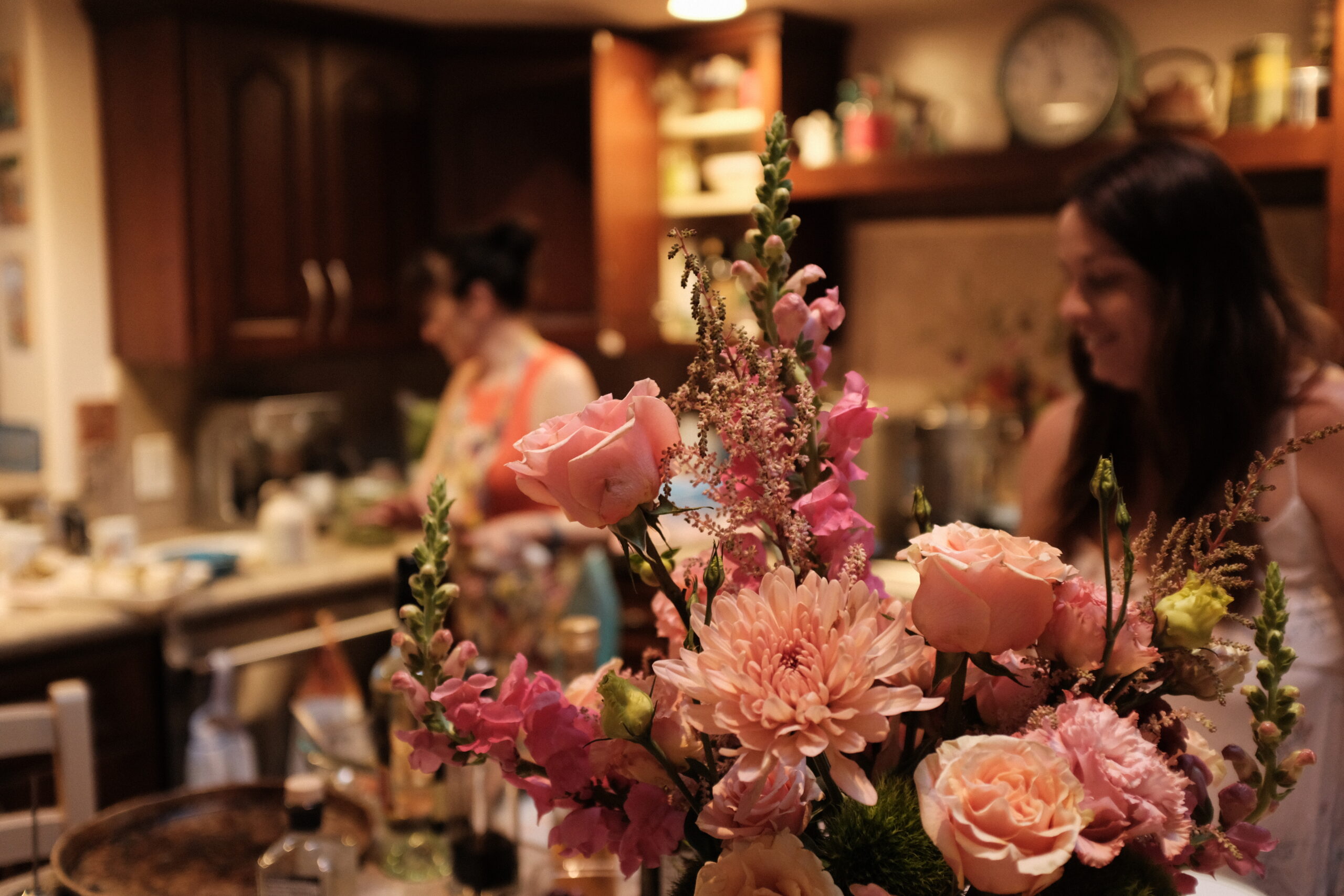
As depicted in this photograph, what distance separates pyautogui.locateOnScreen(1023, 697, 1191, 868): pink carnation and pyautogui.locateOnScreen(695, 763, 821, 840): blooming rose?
12 cm

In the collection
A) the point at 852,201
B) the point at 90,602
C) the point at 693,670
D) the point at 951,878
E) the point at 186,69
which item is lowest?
the point at 90,602

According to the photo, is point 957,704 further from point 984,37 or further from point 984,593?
point 984,37

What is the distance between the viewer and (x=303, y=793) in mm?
969

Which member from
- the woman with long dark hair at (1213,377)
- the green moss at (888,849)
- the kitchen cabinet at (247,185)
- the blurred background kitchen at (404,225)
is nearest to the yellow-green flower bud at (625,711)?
the green moss at (888,849)

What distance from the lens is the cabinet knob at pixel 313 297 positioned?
11.4 feet

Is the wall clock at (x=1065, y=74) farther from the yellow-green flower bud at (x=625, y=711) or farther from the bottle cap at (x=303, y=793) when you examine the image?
the yellow-green flower bud at (x=625, y=711)

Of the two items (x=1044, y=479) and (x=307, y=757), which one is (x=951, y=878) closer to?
(x=307, y=757)

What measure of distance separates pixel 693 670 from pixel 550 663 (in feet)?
3.36

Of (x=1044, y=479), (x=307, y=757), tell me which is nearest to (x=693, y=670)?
(x=307, y=757)

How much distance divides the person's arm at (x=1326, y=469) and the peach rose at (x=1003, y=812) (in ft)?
3.26

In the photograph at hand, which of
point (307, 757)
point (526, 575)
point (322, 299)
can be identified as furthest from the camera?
point (322, 299)

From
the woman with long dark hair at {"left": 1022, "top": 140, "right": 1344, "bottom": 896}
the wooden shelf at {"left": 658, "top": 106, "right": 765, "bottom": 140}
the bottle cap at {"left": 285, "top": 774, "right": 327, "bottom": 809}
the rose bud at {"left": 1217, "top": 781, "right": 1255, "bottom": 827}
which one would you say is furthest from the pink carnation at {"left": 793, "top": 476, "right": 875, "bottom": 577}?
the wooden shelf at {"left": 658, "top": 106, "right": 765, "bottom": 140}

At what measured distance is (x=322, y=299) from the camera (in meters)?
3.50

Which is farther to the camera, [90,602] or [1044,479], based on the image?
[90,602]
